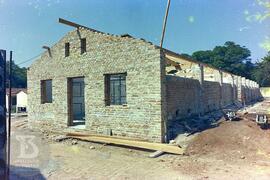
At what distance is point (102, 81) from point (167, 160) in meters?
5.07

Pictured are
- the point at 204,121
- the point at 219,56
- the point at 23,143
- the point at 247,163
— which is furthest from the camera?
the point at 219,56

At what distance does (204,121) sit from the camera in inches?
492

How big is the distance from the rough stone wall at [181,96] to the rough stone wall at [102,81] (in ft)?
3.86

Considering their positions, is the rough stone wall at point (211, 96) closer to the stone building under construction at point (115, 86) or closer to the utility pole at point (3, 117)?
the stone building under construction at point (115, 86)

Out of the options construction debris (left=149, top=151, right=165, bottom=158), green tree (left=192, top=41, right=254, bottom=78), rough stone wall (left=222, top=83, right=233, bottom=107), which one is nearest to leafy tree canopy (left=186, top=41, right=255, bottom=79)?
green tree (left=192, top=41, right=254, bottom=78)

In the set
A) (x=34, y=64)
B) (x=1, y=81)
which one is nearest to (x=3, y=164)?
(x=1, y=81)

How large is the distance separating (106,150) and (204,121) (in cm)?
547

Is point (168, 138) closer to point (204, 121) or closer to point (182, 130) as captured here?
point (182, 130)

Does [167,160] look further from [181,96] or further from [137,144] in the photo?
[181,96]

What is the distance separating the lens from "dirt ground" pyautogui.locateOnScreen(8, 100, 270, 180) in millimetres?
6543

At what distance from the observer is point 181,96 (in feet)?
38.7

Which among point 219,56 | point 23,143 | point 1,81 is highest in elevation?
point 219,56

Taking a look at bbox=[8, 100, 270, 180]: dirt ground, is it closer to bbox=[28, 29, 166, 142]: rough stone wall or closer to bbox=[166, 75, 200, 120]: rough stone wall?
bbox=[28, 29, 166, 142]: rough stone wall

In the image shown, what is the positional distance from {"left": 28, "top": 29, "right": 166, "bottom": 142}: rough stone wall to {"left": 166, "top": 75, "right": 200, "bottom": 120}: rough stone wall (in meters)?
1.18
